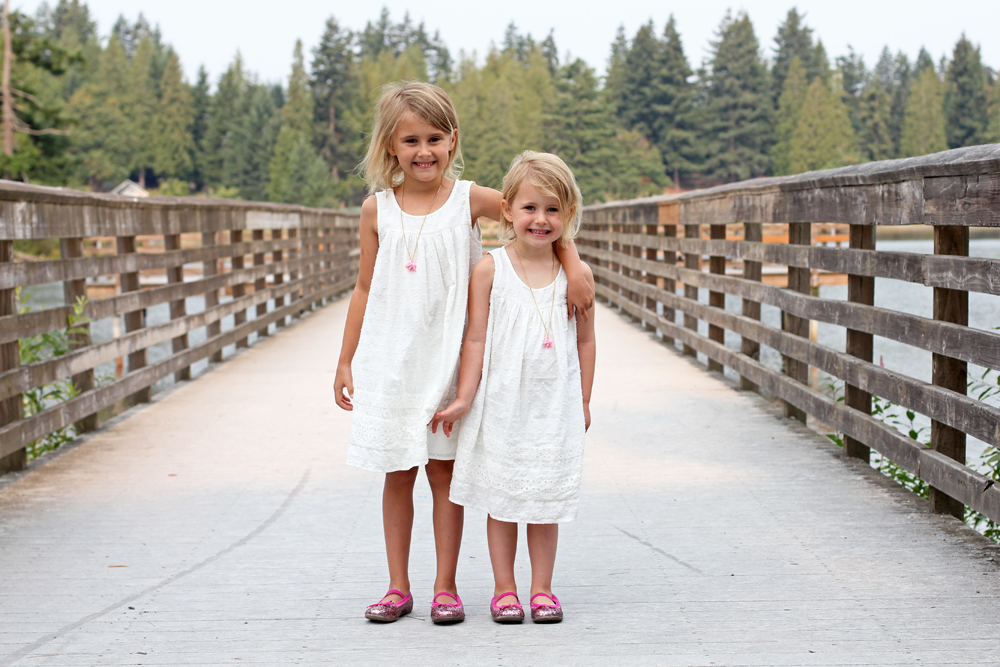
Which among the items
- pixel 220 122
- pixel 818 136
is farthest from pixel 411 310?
pixel 220 122

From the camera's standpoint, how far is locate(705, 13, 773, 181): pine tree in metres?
97.3

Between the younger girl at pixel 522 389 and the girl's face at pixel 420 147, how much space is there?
0.64 feet

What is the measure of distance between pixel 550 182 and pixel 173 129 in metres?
113

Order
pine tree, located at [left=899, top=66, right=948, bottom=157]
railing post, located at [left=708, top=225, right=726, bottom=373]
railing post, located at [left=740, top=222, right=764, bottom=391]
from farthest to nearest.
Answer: pine tree, located at [left=899, top=66, right=948, bottom=157] < railing post, located at [left=708, top=225, right=726, bottom=373] < railing post, located at [left=740, top=222, right=764, bottom=391]

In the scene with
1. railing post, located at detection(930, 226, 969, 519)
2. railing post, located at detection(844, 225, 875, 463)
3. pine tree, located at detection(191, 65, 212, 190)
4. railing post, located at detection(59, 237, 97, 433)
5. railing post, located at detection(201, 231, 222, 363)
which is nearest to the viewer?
railing post, located at detection(930, 226, 969, 519)

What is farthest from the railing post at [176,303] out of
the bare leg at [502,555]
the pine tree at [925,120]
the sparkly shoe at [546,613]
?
the pine tree at [925,120]

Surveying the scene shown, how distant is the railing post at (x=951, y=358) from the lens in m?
3.86

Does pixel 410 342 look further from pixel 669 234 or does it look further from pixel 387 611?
pixel 669 234

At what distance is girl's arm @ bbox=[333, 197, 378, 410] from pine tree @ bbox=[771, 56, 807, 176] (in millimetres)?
98678

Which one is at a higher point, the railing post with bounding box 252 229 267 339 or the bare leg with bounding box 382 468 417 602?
the railing post with bounding box 252 229 267 339

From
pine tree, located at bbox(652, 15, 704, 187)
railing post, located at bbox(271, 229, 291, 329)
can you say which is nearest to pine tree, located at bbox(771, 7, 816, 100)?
pine tree, located at bbox(652, 15, 704, 187)

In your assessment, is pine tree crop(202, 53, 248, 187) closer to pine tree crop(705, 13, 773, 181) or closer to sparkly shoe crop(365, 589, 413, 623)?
pine tree crop(705, 13, 773, 181)

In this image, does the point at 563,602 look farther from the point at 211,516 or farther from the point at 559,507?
the point at 211,516

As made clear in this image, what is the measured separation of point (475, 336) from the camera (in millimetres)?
2979
